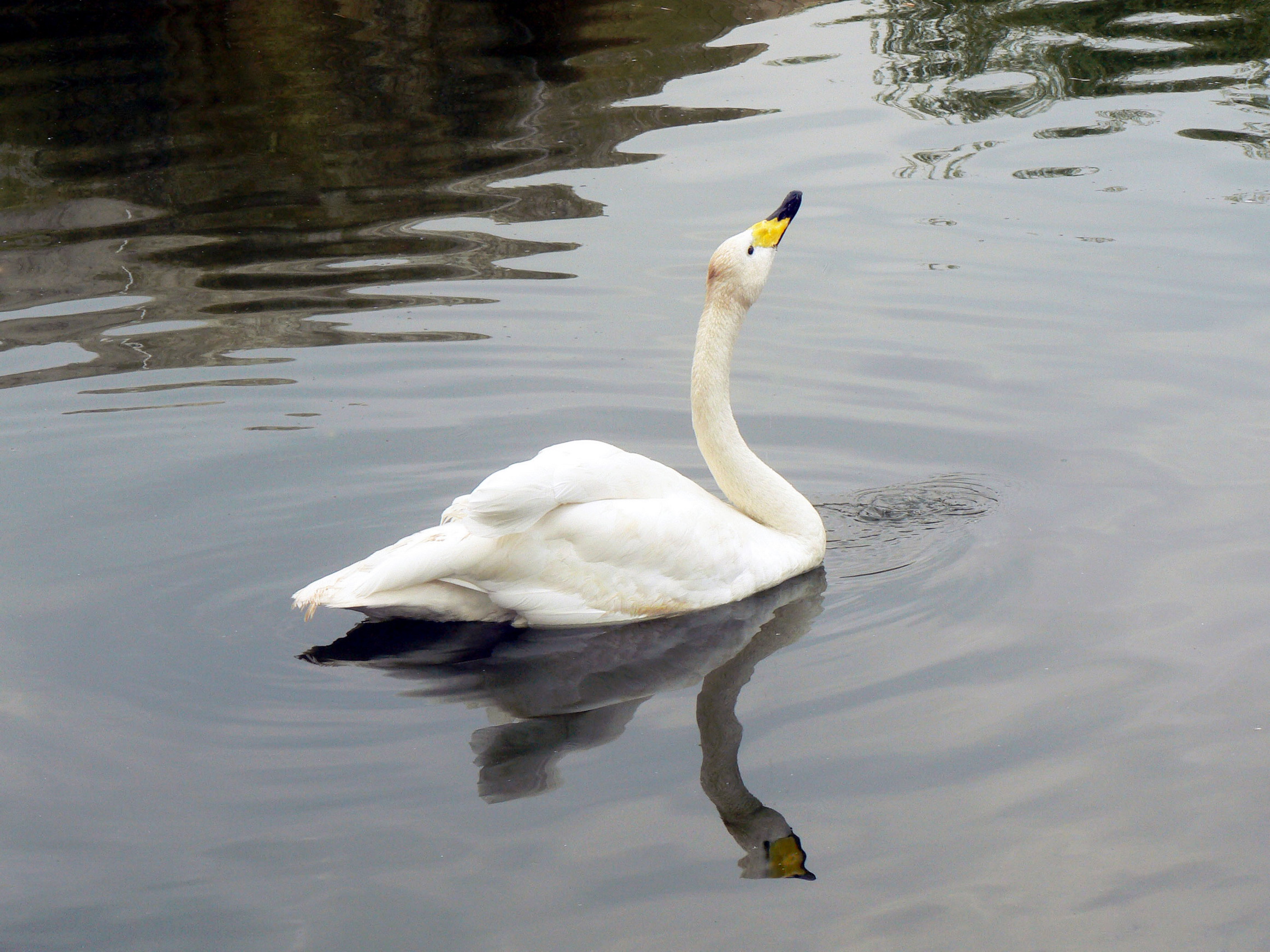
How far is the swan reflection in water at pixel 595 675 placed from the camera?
474 cm

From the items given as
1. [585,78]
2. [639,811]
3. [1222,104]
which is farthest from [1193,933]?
[585,78]

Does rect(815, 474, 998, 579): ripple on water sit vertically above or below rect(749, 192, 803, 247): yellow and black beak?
below

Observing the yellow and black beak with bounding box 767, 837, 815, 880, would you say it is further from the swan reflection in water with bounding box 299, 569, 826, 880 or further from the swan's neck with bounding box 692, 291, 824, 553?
the swan's neck with bounding box 692, 291, 824, 553

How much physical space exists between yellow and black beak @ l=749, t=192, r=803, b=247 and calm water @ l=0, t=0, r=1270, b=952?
4.68 ft

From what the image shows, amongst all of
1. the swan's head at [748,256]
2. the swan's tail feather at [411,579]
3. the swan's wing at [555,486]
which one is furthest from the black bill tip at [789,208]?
the swan's tail feather at [411,579]

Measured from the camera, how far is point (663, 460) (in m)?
7.43

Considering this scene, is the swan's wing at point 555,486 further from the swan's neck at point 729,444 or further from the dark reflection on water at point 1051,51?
the dark reflection on water at point 1051,51

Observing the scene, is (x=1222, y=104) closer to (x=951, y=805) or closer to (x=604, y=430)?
(x=604, y=430)

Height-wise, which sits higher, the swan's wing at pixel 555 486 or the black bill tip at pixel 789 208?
the black bill tip at pixel 789 208

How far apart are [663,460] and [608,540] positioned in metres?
1.66

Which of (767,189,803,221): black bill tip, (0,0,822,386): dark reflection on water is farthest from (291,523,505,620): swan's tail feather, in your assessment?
(0,0,822,386): dark reflection on water

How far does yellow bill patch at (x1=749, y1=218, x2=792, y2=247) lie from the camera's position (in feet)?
20.6

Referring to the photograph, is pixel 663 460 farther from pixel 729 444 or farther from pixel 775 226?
pixel 775 226

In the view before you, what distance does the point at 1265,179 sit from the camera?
35.6 ft
